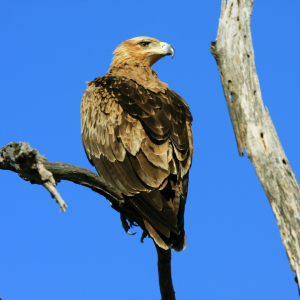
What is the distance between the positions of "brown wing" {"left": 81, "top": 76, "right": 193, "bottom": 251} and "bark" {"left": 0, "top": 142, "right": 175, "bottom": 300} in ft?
1.27

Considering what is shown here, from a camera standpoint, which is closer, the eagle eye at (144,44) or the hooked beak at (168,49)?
the hooked beak at (168,49)

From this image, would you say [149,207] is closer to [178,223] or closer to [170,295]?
[178,223]

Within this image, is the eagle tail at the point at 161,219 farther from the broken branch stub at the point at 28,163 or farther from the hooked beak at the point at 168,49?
the hooked beak at the point at 168,49

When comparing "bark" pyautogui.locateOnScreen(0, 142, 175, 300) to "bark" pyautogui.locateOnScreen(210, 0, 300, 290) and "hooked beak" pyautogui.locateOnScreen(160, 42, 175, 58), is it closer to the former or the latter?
"bark" pyautogui.locateOnScreen(210, 0, 300, 290)

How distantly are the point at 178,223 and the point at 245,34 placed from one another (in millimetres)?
2557

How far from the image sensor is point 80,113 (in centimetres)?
709

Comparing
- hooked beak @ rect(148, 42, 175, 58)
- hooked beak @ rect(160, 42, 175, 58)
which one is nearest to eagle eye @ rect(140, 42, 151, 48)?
hooked beak @ rect(148, 42, 175, 58)

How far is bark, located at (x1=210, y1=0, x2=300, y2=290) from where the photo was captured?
4254mm

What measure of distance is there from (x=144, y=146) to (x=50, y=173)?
1.92m

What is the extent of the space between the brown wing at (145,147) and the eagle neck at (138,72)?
0.31 meters

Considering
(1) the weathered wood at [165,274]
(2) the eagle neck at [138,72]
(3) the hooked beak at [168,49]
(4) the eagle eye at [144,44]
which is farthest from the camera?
(4) the eagle eye at [144,44]

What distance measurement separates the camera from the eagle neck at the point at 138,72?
275 inches

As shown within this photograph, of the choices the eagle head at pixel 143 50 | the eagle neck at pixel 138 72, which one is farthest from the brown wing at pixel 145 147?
the eagle head at pixel 143 50

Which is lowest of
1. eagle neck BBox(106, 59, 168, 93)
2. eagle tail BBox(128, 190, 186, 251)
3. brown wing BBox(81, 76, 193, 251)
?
eagle tail BBox(128, 190, 186, 251)
